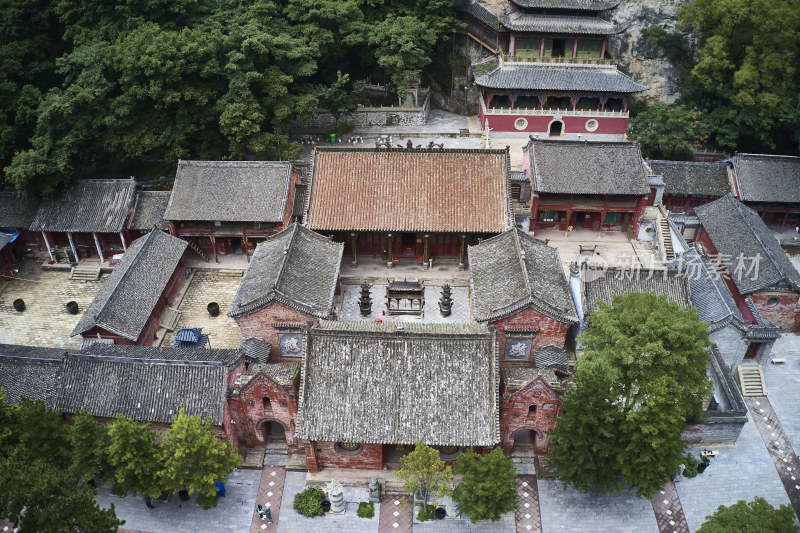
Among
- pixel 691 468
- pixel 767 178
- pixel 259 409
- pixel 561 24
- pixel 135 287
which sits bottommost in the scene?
pixel 691 468

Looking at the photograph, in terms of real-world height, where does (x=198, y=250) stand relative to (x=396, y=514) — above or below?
above

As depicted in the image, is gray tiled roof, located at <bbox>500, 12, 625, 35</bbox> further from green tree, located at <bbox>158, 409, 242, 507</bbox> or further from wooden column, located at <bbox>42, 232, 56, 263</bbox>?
green tree, located at <bbox>158, 409, 242, 507</bbox>

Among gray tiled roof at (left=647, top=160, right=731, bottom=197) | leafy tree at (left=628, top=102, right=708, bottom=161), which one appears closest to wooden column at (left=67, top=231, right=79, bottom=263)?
gray tiled roof at (left=647, top=160, right=731, bottom=197)

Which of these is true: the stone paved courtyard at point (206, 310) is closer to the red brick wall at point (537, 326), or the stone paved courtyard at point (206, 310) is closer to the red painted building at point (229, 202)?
the red painted building at point (229, 202)

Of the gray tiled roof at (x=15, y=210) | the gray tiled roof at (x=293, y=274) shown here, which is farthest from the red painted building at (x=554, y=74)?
the gray tiled roof at (x=15, y=210)

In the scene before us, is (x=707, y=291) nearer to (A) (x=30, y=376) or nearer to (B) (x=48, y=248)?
(A) (x=30, y=376)

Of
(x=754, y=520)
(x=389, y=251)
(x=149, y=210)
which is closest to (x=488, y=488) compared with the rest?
(x=754, y=520)

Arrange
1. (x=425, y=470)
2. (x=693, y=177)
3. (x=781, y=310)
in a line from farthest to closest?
1. (x=693, y=177)
2. (x=781, y=310)
3. (x=425, y=470)
